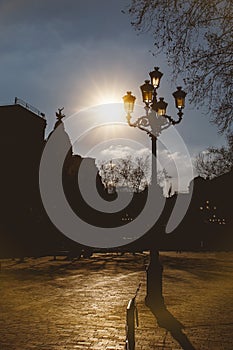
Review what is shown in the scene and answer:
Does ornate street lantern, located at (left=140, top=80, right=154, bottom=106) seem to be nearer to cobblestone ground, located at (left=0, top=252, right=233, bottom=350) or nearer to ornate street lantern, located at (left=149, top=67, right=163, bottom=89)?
ornate street lantern, located at (left=149, top=67, right=163, bottom=89)

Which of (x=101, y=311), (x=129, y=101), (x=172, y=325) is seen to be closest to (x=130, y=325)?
(x=172, y=325)

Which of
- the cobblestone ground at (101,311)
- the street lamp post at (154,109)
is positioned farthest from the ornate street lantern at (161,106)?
the cobblestone ground at (101,311)

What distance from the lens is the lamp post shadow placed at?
7.38 metres

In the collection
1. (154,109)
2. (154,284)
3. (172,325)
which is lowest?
(172,325)

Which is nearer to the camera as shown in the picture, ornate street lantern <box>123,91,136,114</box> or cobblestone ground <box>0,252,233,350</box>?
cobblestone ground <box>0,252,233,350</box>

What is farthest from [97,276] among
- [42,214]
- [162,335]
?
[42,214]

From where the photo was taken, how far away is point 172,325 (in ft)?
28.5

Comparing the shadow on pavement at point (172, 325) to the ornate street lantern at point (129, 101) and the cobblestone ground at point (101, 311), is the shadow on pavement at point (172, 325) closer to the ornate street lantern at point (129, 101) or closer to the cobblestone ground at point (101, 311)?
the cobblestone ground at point (101, 311)

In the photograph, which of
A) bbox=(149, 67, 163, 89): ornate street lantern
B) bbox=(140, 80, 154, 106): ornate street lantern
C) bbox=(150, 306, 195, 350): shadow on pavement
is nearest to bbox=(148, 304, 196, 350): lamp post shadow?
bbox=(150, 306, 195, 350): shadow on pavement

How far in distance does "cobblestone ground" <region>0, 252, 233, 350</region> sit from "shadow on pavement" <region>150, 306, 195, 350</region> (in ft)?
0.17

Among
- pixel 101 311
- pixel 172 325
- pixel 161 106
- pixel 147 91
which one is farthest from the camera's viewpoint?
pixel 161 106

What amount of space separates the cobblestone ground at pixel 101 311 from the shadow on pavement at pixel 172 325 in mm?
53

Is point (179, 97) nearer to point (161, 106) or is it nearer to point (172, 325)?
point (161, 106)

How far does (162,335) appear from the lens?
25.8 ft
